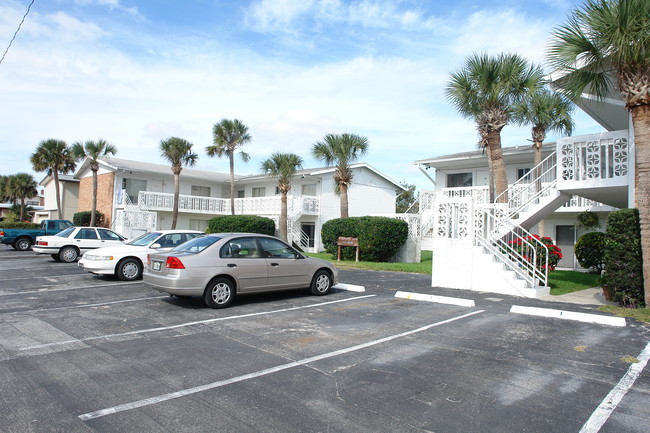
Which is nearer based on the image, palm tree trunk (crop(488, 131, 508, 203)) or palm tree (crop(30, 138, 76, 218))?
palm tree trunk (crop(488, 131, 508, 203))

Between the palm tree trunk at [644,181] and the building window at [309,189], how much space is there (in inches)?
972

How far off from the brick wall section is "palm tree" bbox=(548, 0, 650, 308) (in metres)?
31.3

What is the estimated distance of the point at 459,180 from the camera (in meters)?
26.0

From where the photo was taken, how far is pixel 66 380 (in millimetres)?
4863

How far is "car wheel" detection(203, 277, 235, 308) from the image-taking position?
884cm

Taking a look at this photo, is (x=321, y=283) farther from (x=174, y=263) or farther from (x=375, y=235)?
(x=375, y=235)

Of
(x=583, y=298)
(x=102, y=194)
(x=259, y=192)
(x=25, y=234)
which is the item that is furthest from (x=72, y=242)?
(x=259, y=192)

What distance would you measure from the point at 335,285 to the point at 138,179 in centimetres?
2696

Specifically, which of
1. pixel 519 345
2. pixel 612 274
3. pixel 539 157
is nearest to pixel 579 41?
pixel 612 274

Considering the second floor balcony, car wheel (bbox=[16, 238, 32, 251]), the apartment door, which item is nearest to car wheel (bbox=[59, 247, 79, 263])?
car wheel (bbox=[16, 238, 32, 251])

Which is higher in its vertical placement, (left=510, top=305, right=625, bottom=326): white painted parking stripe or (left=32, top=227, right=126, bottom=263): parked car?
(left=32, top=227, right=126, bottom=263): parked car

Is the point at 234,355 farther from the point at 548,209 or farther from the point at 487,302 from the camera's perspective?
the point at 548,209

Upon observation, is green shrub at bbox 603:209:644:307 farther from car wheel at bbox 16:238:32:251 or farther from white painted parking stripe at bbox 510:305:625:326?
car wheel at bbox 16:238:32:251

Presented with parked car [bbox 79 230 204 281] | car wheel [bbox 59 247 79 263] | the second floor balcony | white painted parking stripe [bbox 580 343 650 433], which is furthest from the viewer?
the second floor balcony
